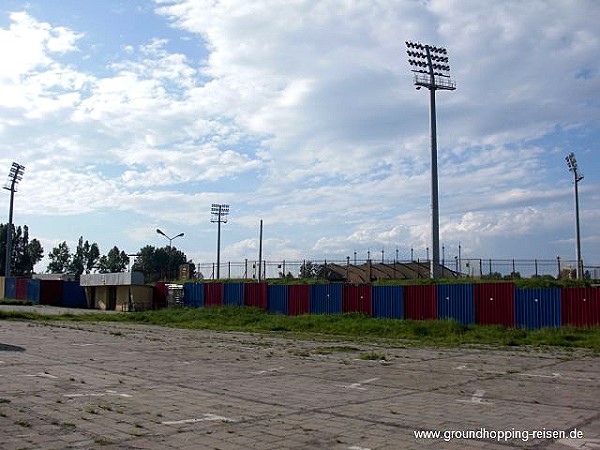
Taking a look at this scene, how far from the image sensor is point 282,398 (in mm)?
11109

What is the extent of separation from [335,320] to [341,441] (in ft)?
85.0

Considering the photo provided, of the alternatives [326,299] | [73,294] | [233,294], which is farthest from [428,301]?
[73,294]

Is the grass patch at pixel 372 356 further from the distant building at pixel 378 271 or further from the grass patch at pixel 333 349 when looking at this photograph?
the distant building at pixel 378 271

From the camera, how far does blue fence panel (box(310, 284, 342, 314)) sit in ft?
119

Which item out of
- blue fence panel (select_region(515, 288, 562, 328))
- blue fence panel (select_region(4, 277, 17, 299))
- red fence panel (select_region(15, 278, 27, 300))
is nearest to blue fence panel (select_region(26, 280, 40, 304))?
red fence panel (select_region(15, 278, 27, 300))

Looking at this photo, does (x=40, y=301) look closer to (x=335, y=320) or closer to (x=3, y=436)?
(x=335, y=320)

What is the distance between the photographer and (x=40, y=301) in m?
62.5

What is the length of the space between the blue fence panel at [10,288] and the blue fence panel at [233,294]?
1344 inches

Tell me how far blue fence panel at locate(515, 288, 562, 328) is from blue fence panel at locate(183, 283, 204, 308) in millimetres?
24121

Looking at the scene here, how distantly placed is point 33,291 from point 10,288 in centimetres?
672

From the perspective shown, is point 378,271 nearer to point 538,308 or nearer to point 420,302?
point 420,302

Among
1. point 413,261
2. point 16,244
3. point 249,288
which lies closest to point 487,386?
point 249,288

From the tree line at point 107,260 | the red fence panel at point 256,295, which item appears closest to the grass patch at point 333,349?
the red fence panel at point 256,295

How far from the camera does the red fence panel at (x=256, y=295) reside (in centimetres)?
4084
